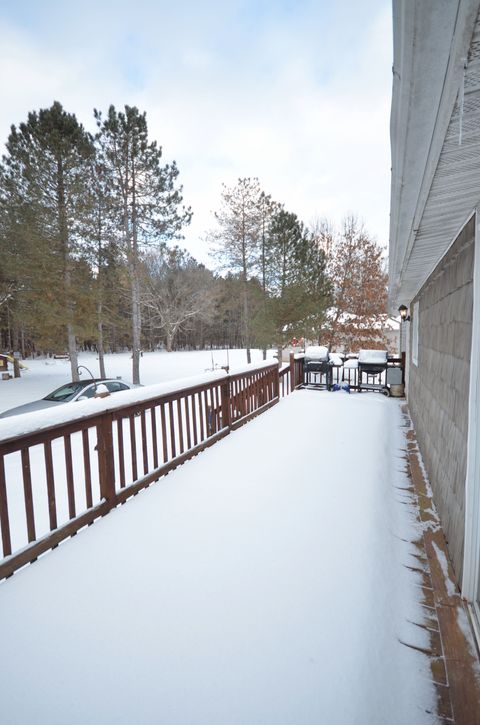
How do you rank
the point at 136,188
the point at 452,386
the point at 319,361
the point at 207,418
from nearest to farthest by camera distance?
the point at 452,386, the point at 207,418, the point at 319,361, the point at 136,188

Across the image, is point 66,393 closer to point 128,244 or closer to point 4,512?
point 4,512

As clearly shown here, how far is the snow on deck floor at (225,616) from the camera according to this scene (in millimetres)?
1299

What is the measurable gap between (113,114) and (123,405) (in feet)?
42.9

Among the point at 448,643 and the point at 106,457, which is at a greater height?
the point at 106,457

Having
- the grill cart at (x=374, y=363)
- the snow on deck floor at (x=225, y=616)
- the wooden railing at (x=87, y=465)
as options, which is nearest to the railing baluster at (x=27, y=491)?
the wooden railing at (x=87, y=465)

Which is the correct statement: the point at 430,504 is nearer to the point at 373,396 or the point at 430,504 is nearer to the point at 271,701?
the point at 271,701

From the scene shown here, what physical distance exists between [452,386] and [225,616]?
2.05 metres

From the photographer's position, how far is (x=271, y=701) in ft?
4.26

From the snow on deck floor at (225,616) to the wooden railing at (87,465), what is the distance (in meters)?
0.14

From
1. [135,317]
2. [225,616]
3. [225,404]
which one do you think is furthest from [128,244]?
[225,616]

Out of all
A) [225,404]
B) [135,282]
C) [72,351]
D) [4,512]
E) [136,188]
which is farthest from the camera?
[72,351]

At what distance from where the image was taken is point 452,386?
2482 millimetres

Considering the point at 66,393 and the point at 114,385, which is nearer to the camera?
the point at 66,393

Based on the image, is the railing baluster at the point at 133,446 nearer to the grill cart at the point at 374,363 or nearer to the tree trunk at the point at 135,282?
the grill cart at the point at 374,363
